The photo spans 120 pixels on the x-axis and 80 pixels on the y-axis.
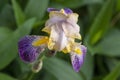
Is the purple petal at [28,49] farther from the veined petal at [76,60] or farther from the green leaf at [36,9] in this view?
the green leaf at [36,9]

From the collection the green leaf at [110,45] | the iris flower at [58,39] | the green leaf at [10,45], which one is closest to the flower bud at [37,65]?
the iris flower at [58,39]

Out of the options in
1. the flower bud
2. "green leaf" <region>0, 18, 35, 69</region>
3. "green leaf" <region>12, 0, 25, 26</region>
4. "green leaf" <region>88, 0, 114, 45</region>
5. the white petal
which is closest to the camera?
the white petal

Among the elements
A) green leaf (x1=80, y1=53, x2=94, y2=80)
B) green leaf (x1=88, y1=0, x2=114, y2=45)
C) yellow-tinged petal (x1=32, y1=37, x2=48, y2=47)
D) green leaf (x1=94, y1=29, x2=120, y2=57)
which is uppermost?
yellow-tinged petal (x1=32, y1=37, x2=48, y2=47)

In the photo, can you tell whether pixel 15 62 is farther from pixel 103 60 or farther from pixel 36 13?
pixel 103 60

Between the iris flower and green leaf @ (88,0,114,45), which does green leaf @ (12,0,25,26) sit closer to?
green leaf @ (88,0,114,45)

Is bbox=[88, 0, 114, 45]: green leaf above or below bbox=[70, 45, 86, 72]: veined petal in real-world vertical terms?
below

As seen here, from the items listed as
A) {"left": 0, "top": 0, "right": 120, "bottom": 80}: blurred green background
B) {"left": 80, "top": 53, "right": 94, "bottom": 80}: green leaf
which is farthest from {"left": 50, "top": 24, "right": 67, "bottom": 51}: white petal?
{"left": 80, "top": 53, "right": 94, "bottom": 80}: green leaf

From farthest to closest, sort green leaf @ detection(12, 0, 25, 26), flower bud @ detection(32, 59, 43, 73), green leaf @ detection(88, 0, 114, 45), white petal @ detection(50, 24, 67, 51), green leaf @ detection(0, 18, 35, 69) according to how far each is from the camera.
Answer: green leaf @ detection(88, 0, 114, 45) → green leaf @ detection(12, 0, 25, 26) → green leaf @ detection(0, 18, 35, 69) → flower bud @ detection(32, 59, 43, 73) → white petal @ detection(50, 24, 67, 51)
